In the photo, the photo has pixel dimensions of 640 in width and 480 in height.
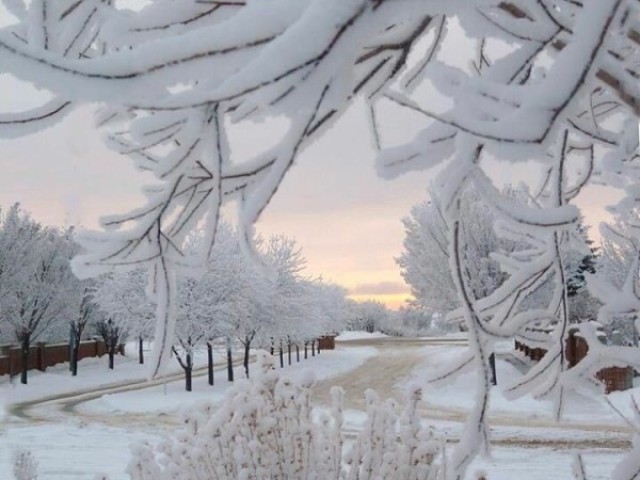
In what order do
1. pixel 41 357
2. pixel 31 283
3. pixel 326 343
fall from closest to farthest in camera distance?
pixel 31 283 < pixel 41 357 < pixel 326 343

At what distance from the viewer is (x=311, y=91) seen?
0.76 m

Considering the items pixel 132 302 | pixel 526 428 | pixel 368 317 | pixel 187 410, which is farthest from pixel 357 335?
pixel 187 410

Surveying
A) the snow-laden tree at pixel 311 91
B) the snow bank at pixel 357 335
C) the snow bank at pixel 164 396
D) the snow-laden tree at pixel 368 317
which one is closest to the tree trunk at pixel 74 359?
the snow bank at pixel 164 396

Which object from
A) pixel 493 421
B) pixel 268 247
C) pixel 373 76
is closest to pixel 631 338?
pixel 493 421

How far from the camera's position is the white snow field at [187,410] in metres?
10.1

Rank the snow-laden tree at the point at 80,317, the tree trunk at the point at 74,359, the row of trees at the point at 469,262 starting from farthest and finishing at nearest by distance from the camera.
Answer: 1. the tree trunk at the point at 74,359
2. the snow-laden tree at the point at 80,317
3. the row of trees at the point at 469,262

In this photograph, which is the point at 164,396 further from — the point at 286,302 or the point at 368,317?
the point at 368,317

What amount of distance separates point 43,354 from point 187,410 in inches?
1187

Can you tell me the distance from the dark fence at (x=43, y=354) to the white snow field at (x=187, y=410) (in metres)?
1.11

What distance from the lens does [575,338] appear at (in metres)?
22.1

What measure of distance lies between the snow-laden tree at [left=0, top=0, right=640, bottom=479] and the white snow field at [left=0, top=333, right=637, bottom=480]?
24.8 inches

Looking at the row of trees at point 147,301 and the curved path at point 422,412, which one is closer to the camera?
the curved path at point 422,412

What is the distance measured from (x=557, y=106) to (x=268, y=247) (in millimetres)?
30270

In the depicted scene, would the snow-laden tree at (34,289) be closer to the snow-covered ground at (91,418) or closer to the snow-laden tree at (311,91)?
the snow-covered ground at (91,418)
